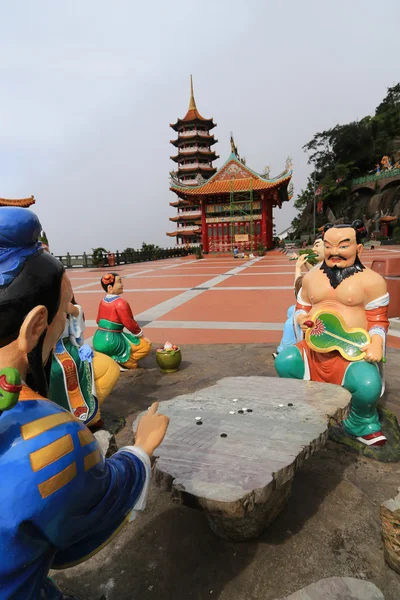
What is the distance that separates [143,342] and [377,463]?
8.44 ft

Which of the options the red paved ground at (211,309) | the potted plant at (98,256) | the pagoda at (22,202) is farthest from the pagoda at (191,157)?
the pagoda at (22,202)

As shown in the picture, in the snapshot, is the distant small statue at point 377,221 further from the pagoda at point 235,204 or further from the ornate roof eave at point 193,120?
the ornate roof eave at point 193,120

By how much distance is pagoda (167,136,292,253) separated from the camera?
75.8ft

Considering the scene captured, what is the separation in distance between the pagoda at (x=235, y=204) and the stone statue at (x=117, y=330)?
1956cm

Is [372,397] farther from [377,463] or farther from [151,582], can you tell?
[151,582]

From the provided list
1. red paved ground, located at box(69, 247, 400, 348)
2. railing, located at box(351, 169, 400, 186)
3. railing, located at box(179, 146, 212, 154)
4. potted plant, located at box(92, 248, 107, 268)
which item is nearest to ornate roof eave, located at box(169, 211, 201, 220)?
railing, located at box(179, 146, 212, 154)

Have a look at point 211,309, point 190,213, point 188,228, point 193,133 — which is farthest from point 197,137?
point 211,309

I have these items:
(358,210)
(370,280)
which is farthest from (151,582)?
(358,210)

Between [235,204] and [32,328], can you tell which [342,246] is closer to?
[32,328]

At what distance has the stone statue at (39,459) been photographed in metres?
0.70

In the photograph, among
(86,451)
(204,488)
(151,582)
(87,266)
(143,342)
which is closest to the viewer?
(86,451)

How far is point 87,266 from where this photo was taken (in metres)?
22.0

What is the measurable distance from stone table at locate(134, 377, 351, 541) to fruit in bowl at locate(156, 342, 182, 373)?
1.72 m

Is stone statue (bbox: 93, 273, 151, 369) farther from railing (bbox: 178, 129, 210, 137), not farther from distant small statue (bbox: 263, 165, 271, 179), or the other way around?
railing (bbox: 178, 129, 210, 137)
